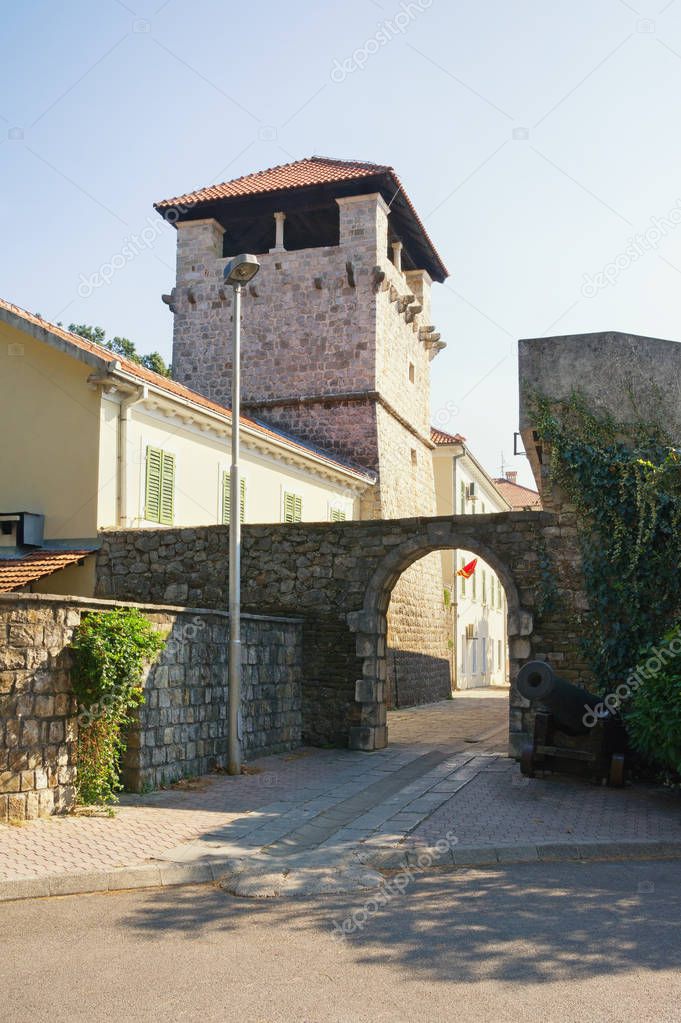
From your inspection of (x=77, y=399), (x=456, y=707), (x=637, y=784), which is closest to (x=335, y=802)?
(x=637, y=784)

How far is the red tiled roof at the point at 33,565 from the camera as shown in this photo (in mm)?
13898

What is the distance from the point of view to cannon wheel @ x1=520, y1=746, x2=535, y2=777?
429 inches

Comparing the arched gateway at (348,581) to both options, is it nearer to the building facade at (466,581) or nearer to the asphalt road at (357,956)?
the asphalt road at (357,956)

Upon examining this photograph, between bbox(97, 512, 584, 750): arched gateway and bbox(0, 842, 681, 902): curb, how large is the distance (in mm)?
4949

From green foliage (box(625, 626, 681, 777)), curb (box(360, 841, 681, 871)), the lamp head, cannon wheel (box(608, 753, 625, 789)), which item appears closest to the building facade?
cannon wheel (box(608, 753, 625, 789))

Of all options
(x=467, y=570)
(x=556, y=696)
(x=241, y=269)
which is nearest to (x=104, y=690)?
(x=241, y=269)

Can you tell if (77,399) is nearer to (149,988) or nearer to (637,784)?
(637,784)

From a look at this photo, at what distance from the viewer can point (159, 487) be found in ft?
53.9

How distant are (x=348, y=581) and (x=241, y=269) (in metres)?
5.66

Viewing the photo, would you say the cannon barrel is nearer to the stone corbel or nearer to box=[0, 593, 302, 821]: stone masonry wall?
box=[0, 593, 302, 821]: stone masonry wall

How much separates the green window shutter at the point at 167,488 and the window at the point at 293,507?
396 cm

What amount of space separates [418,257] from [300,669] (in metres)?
18.1

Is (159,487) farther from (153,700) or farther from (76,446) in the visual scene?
(153,700)

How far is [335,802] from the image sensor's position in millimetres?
9781
